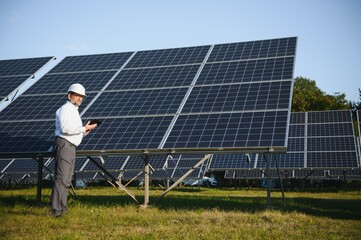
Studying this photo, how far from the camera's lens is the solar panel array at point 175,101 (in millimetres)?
9820

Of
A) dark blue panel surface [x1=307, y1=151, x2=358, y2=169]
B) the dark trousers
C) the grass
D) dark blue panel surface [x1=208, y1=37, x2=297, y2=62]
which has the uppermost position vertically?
dark blue panel surface [x1=208, y1=37, x2=297, y2=62]

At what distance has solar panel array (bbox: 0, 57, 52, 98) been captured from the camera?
564 inches

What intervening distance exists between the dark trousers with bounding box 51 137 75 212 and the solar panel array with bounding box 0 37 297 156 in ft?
7.10

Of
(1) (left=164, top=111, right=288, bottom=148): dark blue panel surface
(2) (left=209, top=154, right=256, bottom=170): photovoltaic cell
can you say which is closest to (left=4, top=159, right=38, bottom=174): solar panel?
(2) (left=209, top=154, right=256, bottom=170): photovoltaic cell

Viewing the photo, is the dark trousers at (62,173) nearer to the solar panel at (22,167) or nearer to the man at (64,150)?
the man at (64,150)

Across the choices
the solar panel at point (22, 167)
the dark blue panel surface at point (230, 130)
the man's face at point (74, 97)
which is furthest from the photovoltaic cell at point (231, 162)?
the man's face at point (74, 97)

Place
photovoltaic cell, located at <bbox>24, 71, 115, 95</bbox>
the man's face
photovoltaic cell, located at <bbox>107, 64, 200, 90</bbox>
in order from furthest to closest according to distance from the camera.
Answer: photovoltaic cell, located at <bbox>24, 71, 115, 95</bbox> < photovoltaic cell, located at <bbox>107, 64, 200, 90</bbox> < the man's face

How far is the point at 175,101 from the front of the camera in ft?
37.4

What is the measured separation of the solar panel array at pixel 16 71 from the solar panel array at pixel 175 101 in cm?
72

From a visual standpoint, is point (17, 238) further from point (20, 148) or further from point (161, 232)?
point (20, 148)

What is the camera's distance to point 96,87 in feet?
44.0

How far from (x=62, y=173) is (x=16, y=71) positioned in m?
9.67

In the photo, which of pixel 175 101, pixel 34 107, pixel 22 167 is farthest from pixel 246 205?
pixel 22 167

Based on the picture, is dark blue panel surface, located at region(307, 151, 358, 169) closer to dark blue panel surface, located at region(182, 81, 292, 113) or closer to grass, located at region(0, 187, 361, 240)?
dark blue panel surface, located at region(182, 81, 292, 113)
